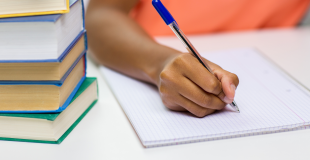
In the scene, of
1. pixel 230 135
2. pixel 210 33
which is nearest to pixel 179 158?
pixel 230 135

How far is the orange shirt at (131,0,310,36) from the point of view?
1034mm

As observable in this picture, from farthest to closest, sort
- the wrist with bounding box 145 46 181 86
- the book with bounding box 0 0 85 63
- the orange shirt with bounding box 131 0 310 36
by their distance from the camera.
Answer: the orange shirt with bounding box 131 0 310 36 < the wrist with bounding box 145 46 181 86 < the book with bounding box 0 0 85 63

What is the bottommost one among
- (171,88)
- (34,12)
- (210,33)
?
(210,33)

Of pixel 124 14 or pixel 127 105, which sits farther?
pixel 124 14

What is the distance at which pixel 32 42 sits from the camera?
427 millimetres

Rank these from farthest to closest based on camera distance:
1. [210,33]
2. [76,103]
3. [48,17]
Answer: [210,33] < [76,103] < [48,17]

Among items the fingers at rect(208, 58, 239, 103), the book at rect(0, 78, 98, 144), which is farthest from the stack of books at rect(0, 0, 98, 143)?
the fingers at rect(208, 58, 239, 103)

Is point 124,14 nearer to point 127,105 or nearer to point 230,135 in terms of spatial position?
point 127,105

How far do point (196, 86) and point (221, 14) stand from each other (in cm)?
61

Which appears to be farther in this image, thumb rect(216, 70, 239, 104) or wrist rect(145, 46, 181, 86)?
wrist rect(145, 46, 181, 86)

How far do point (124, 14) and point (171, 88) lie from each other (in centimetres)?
37

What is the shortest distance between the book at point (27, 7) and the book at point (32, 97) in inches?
4.0

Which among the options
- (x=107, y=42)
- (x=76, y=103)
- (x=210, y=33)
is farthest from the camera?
(x=210, y=33)

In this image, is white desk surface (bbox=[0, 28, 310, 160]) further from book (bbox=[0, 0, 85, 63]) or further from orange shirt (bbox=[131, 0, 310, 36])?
orange shirt (bbox=[131, 0, 310, 36])
